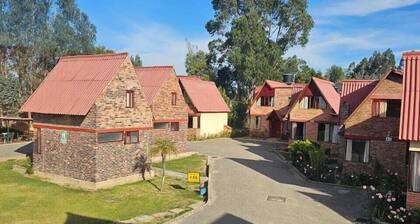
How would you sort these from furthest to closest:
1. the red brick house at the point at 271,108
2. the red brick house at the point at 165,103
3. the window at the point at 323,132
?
the red brick house at the point at 271,108, the window at the point at 323,132, the red brick house at the point at 165,103

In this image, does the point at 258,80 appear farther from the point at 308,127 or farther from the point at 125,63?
the point at 125,63

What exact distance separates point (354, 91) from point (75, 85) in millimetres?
20767

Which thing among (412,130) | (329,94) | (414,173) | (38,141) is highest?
(329,94)

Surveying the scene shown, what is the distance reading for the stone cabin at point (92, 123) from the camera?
853 inches

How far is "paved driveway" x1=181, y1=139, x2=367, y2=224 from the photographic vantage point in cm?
1688

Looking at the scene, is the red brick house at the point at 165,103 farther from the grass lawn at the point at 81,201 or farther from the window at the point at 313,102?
the window at the point at 313,102

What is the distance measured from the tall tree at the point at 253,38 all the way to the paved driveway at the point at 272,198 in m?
26.9

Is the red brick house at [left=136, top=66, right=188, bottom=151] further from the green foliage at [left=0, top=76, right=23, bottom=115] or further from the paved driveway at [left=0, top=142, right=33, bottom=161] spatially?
the green foliage at [left=0, top=76, right=23, bottom=115]

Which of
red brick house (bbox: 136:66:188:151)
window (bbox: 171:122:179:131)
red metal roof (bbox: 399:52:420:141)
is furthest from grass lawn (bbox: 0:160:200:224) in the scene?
red metal roof (bbox: 399:52:420:141)

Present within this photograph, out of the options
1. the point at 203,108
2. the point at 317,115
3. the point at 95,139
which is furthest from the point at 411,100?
the point at 203,108

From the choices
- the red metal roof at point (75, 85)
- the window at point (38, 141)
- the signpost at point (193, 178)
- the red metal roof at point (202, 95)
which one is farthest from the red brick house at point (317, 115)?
the window at point (38, 141)

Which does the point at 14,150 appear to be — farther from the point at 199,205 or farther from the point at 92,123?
the point at 199,205

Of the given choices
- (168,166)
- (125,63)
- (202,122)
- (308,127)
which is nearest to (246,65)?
(202,122)

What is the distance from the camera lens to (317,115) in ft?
116
